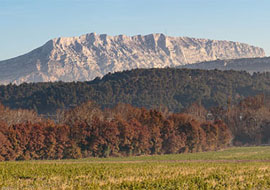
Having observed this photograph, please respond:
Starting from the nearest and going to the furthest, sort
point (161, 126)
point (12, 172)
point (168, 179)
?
1. point (168, 179)
2. point (12, 172)
3. point (161, 126)

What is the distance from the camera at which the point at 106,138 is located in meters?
91.7

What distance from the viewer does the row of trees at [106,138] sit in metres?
83.1

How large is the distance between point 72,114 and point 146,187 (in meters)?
100

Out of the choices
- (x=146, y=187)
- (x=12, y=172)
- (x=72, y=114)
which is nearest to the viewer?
(x=146, y=187)

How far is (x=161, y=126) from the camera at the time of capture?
340 feet

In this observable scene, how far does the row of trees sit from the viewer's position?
3273 inches

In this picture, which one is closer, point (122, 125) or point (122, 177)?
point (122, 177)

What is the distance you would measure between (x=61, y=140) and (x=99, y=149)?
8.15 meters

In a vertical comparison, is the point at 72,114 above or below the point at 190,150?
above

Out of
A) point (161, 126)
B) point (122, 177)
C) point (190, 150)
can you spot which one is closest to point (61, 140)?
point (161, 126)

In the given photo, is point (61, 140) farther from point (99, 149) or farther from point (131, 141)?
point (131, 141)

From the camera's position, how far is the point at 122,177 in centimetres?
3859

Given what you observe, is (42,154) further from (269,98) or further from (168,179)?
(269,98)

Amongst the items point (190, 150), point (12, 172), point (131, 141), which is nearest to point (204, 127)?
point (190, 150)
